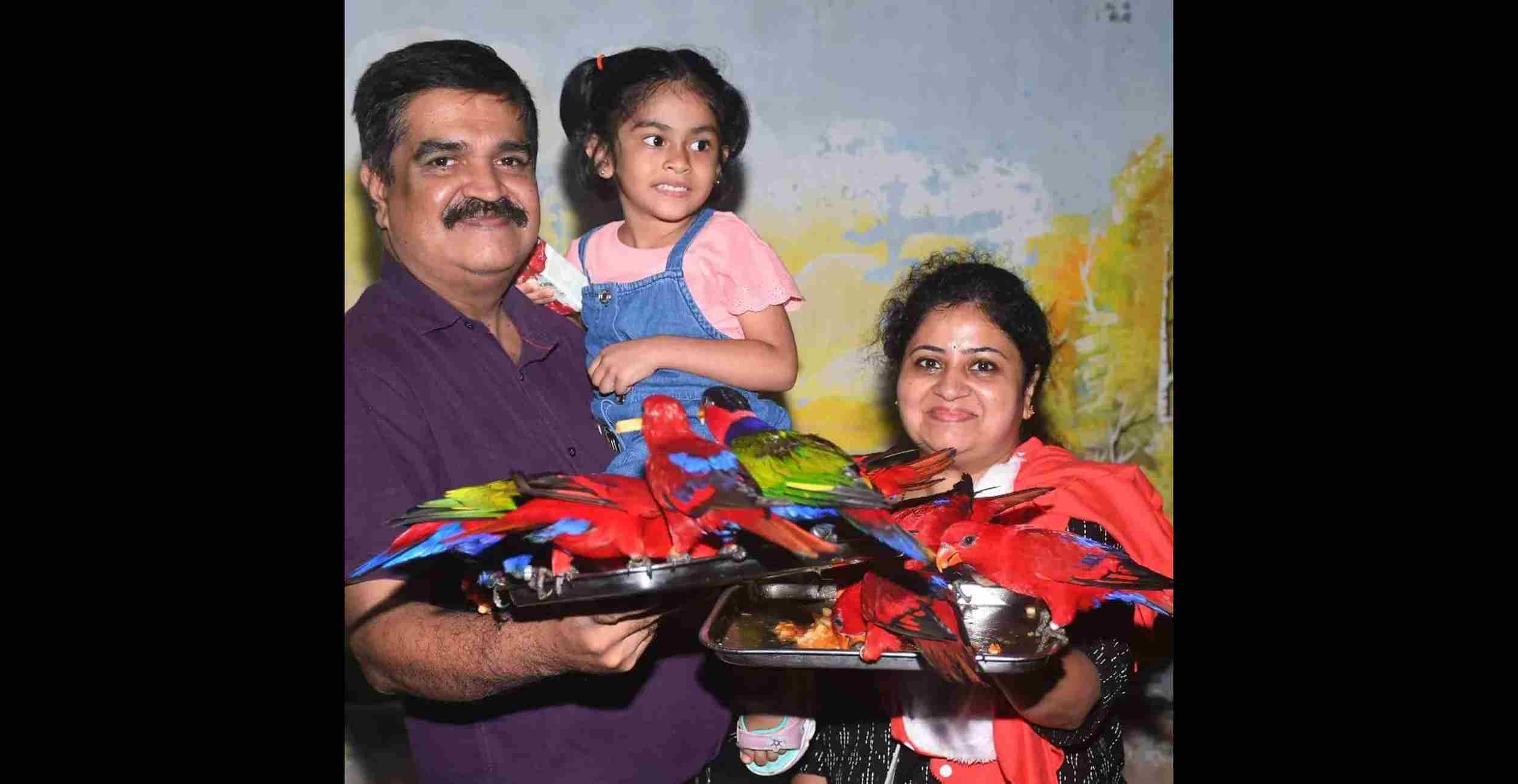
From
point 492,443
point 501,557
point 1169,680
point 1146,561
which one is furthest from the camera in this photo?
point 1169,680

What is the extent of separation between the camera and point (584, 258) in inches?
93.4

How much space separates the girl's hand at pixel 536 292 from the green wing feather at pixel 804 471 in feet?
2.95

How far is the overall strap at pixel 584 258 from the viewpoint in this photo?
2.35 meters

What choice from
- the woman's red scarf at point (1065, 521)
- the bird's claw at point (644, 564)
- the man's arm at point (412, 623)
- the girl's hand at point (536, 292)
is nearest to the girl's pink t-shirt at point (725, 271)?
the girl's hand at point (536, 292)

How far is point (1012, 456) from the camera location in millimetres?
2318

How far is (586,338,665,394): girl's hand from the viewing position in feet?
6.95

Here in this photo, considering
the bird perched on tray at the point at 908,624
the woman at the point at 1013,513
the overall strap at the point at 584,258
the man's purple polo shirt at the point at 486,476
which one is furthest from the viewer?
the overall strap at the point at 584,258

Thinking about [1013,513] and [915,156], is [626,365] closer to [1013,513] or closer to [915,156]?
[1013,513]

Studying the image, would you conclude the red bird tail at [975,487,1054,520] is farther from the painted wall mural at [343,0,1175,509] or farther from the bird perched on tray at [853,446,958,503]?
the painted wall mural at [343,0,1175,509]

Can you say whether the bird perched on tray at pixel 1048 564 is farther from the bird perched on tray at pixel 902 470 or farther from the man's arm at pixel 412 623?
the man's arm at pixel 412 623

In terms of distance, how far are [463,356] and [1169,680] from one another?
2.09 metres

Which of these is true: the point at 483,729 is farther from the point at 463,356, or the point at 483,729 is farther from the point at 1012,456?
the point at 1012,456

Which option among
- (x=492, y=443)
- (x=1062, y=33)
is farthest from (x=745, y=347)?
(x=1062, y=33)

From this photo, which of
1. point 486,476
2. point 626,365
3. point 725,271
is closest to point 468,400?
point 486,476
